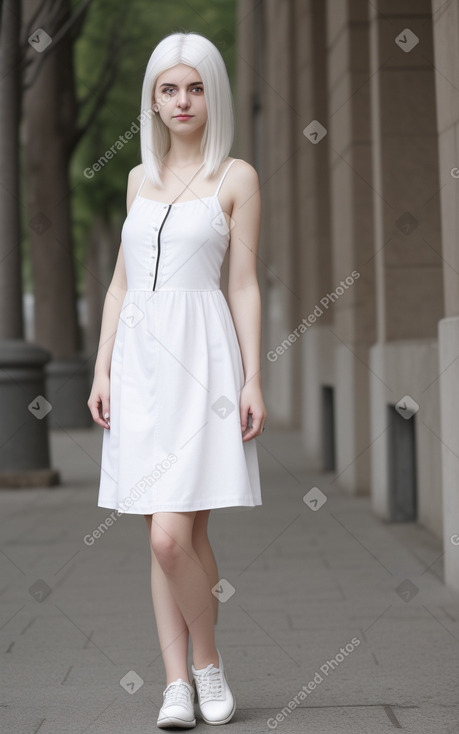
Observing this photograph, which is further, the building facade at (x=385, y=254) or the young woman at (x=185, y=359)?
the building facade at (x=385, y=254)

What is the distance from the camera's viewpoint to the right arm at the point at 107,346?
3961mm

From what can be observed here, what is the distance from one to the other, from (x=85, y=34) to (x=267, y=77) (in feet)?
11.6

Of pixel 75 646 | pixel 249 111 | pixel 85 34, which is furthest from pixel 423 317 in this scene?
pixel 249 111

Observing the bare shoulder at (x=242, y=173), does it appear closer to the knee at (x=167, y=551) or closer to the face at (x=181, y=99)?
the face at (x=181, y=99)

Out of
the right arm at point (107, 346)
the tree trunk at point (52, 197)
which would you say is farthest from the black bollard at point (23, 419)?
the tree trunk at point (52, 197)

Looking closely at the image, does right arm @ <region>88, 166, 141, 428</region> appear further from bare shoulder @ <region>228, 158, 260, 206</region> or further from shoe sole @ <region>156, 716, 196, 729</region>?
shoe sole @ <region>156, 716, 196, 729</region>

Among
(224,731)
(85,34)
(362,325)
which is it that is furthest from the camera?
(85,34)

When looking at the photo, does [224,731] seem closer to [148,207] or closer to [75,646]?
[75,646]

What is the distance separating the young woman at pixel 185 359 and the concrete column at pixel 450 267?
2.08 m

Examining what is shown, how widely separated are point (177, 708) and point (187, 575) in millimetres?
410

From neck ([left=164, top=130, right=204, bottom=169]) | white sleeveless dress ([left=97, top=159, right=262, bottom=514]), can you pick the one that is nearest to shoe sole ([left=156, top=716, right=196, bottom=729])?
white sleeveless dress ([left=97, top=159, right=262, bottom=514])

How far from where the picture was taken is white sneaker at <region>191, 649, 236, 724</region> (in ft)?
12.5

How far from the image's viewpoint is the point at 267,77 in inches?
875

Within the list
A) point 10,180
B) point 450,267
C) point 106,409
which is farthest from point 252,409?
point 10,180
